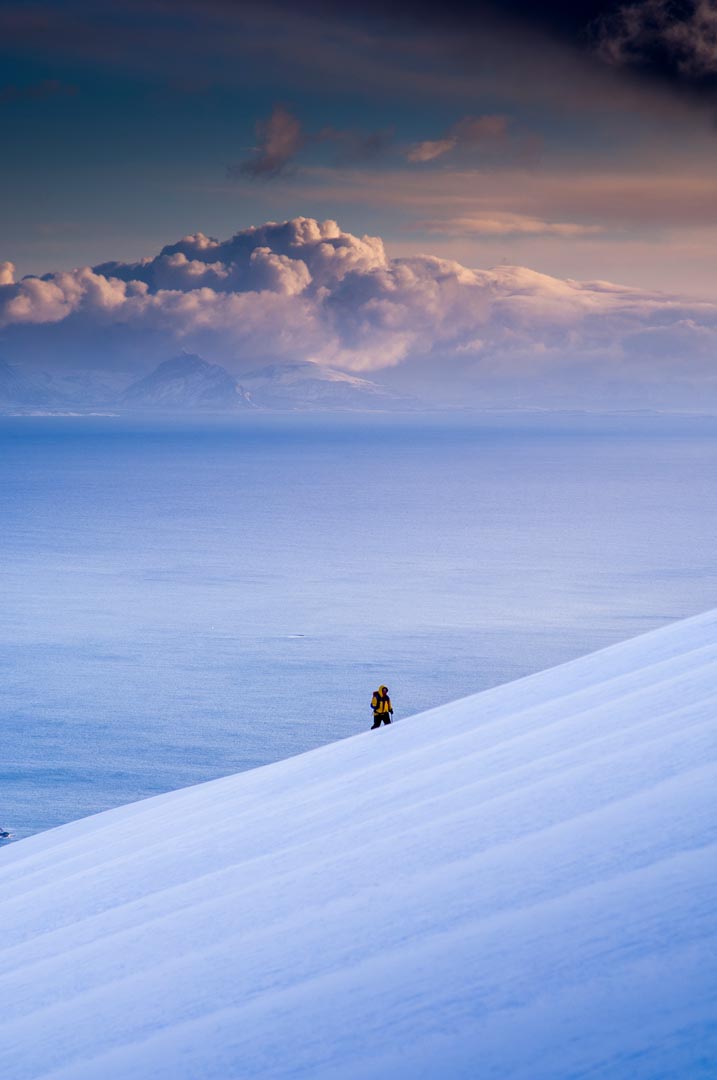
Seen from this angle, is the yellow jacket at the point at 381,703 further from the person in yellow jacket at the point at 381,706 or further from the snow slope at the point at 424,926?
the snow slope at the point at 424,926

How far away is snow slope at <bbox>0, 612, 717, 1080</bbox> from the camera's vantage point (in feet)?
15.4

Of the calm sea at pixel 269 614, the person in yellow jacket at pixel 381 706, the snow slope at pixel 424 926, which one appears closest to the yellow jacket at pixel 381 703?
the person in yellow jacket at pixel 381 706

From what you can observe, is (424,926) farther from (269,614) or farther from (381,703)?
(269,614)

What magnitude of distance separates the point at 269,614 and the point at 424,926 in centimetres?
4732

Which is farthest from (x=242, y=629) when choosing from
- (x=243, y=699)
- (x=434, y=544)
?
(x=434, y=544)

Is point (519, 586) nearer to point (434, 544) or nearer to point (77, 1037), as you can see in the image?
point (434, 544)

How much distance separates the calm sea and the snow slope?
1917 cm

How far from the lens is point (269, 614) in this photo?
175ft

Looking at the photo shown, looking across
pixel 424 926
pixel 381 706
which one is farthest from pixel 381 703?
pixel 424 926

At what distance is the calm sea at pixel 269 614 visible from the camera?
114 ft

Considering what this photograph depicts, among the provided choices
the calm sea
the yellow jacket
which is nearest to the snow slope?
the yellow jacket

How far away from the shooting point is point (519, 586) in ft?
203

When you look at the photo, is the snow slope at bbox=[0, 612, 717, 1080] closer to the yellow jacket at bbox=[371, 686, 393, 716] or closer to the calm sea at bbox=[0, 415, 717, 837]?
the yellow jacket at bbox=[371, 686, 393, 716]

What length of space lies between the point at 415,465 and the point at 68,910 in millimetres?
187091
